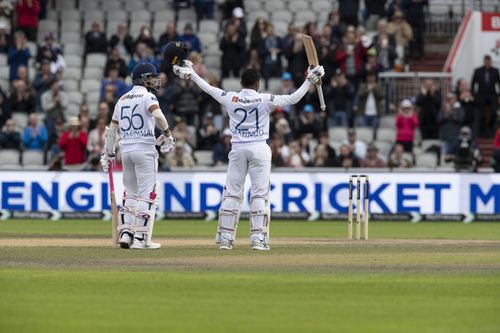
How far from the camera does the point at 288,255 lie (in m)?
19.2

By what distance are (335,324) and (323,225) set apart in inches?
669

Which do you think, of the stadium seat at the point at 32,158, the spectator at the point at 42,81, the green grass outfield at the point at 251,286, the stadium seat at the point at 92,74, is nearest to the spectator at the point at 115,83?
the spectator at the point at 42,81

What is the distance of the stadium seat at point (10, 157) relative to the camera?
34.4 metres

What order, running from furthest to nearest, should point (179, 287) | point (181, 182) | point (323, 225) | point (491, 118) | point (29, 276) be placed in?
point (491, 118) → point (181, 182) → point (323, 225) → point (29, 276) → point (179, 287)

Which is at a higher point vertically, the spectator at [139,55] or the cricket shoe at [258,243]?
the spectator at [139,55]

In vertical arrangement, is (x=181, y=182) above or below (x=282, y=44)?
below

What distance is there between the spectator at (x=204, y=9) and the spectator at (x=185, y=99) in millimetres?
4108

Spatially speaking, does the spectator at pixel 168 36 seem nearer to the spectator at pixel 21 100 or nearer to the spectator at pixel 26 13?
the spectator at pixel 21 100

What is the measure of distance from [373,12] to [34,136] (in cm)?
984

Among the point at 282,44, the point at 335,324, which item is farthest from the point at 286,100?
the point at 282,44

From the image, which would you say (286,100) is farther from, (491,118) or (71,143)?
(491,118)

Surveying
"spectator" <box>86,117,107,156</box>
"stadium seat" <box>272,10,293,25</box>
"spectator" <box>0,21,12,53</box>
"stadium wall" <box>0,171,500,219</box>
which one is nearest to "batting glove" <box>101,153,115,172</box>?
"stadium wall" <box>0,171,500,219</box>

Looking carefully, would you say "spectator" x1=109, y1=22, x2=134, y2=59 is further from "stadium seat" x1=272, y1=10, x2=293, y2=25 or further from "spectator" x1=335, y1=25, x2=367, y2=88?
"spectator" x1=335, y1=25, x2=367, y2=88

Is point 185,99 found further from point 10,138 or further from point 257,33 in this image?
point 10,138
